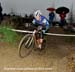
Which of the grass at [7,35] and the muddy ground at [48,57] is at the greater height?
the grass at [7,35]

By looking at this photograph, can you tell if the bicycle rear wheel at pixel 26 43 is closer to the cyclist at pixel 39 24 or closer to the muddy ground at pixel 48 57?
the cyclist at pixel 39 24

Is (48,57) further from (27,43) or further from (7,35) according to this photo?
(7,35)

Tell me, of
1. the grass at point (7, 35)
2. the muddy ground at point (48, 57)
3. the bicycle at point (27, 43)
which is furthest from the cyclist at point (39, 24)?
the grass at point (7, 35)

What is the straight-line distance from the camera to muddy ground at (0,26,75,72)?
18031mm

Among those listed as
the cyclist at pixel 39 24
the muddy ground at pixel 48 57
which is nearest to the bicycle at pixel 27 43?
the cyclist at pixel 39 24

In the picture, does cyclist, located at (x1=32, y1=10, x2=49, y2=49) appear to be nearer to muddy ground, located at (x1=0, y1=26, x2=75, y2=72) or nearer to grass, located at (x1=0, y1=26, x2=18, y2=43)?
muddy ground, located at (x1=0, y1=26, x2=75, y2=72)

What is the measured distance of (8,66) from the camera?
18.0 meters

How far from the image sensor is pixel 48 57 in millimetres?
18656

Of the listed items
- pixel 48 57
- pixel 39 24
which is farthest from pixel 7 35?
pixel 39 24

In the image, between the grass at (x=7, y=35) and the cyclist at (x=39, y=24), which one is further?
the grass at (x=7, y=35)

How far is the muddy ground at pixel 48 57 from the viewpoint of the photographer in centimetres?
1803

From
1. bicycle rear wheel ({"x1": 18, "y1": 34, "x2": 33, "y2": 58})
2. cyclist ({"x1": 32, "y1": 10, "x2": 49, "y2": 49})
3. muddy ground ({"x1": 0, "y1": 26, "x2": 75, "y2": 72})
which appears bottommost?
muddy ground ({"x1": 0, "y1": 26, "x2": 75, "y2": 72})

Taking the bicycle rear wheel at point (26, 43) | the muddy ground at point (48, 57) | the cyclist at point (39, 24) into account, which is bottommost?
the muddy ground at point (48, 57)

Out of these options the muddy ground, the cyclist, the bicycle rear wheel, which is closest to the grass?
the muddy ground
